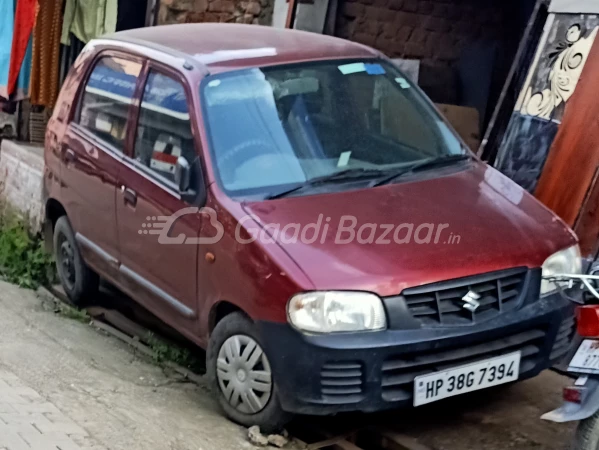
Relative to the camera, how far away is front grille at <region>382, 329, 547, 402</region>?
12.6ft

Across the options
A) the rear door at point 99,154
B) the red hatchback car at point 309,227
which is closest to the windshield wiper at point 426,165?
the red hatchback car at point 309,227

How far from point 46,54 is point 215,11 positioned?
1.88m

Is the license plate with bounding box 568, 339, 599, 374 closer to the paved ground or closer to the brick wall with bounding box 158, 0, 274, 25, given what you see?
the paved ground

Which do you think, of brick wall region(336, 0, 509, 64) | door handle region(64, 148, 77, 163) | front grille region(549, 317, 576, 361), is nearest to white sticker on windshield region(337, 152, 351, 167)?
front grille region(549, 317, 576, 361)

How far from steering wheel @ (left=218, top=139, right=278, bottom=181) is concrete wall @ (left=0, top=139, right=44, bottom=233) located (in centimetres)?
349

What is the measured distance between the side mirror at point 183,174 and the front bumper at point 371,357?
0.94m

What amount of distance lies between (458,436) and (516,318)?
2.37 ft

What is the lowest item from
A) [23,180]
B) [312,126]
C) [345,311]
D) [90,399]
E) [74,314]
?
[74,314]

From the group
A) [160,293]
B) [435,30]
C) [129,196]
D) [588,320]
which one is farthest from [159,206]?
[435,30]

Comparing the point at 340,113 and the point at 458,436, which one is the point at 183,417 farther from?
the point at 340,113

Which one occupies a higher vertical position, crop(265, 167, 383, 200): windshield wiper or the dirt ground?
crop(265, 167, 383, 200): windshield wiper

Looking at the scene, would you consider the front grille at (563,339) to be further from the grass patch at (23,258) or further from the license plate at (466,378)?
the grass patch at (23,258)

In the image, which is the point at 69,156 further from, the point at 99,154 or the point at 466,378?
the point at 466,378

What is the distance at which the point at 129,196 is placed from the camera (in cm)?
517
